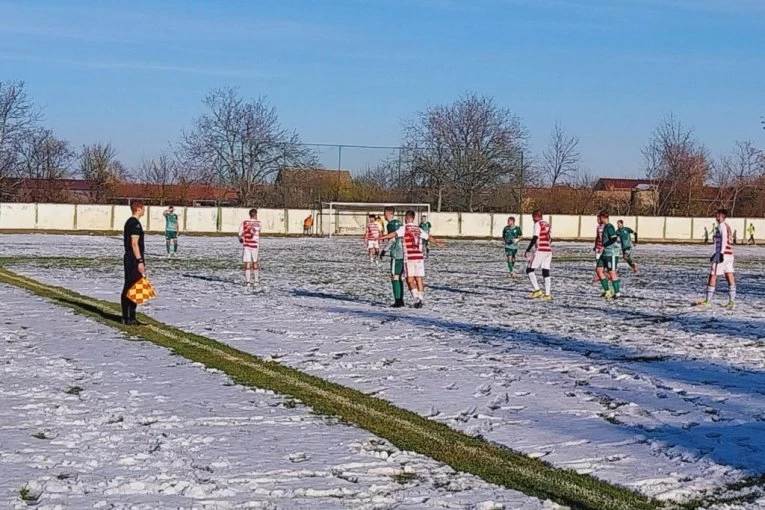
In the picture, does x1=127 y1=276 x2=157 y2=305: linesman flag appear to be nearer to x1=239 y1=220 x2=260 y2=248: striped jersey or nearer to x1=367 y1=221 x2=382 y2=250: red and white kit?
x1=239 y1=220 x2=260 y2=248: striped jersey

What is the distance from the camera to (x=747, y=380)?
410 inches

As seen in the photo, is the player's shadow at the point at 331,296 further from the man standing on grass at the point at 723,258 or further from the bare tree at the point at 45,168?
the bare tree at the point at 45,168

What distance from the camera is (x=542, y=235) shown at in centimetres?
2011

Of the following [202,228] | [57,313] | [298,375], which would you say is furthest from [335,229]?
[298,375]

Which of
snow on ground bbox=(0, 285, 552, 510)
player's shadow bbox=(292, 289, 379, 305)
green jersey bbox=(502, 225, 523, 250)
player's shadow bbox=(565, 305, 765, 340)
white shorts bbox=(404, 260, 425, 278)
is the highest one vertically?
green jersey bbox=(502, 225, 523, 250)

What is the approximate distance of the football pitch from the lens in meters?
6.32

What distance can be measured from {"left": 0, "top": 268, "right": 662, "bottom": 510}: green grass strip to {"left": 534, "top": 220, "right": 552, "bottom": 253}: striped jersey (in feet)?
29.1

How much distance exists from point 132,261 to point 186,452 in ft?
26.0

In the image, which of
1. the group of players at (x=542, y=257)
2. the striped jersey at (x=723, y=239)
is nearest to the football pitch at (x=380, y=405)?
the group of players at (x=542, y=257)

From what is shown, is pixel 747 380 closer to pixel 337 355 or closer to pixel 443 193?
pixel 337 355

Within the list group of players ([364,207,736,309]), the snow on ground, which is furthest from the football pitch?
group of players ([364,207,736,309])

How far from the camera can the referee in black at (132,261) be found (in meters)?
14.4

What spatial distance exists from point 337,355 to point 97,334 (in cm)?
359

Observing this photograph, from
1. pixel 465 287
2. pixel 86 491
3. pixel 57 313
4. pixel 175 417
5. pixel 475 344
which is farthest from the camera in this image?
pixel 465 287
